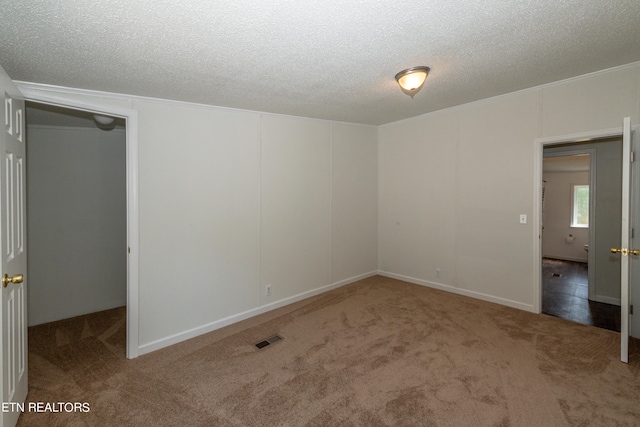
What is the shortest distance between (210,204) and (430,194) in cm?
319

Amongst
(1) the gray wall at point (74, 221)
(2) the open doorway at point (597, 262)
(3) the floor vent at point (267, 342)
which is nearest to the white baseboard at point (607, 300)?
(2) the open doorway at point (597, 262)

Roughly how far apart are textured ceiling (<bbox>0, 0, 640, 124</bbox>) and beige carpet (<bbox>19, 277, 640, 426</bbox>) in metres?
2.52

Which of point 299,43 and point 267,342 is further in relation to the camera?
point 267,342

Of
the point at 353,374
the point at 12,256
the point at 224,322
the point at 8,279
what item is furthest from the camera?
the point at 224,322

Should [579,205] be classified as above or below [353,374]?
above

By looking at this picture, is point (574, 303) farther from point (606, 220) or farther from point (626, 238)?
point (626, 238)

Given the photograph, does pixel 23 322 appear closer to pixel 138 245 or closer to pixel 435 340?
pixel 138 245

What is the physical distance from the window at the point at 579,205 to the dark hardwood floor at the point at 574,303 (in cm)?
161

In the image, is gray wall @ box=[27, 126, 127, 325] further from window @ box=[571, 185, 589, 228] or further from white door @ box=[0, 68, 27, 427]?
window @ box=[571, 185, 589, 228]

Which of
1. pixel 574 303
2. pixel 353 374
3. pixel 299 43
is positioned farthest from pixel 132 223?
pixel 574 303

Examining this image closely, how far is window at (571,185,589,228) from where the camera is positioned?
6812 millimetres

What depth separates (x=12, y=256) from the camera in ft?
6.19

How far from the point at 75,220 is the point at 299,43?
382 cm

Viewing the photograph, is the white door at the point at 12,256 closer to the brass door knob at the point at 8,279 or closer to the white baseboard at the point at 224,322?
the brass door knob at the point at 8,279
